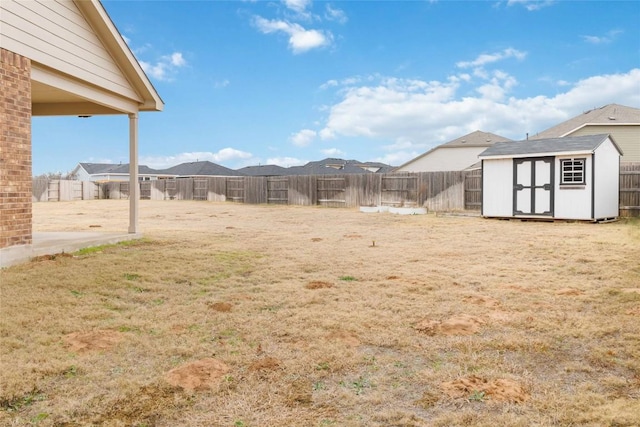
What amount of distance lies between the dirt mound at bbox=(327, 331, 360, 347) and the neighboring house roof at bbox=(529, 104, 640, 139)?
25.4 metres

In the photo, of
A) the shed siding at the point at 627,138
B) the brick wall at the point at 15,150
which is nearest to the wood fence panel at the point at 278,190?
the shed siding at the point at 627,138

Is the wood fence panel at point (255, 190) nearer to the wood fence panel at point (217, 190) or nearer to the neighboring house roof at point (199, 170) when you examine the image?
the wood fence panel at point (217, 190)

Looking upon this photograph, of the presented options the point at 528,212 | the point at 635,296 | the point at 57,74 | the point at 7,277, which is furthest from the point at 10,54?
the point at 528,212

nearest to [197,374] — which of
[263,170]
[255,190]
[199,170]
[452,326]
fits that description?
[452,326]

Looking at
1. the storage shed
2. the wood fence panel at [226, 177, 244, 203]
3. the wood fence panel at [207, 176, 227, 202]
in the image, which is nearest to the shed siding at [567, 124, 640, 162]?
the storage shed

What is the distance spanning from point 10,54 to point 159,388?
18.0 feet

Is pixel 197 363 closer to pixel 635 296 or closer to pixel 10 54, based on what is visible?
pixel 635 296

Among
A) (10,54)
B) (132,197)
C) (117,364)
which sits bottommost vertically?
(117,364)

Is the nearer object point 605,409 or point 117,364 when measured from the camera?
point 605,409

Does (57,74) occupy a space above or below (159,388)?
above

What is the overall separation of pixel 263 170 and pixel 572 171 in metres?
41.7

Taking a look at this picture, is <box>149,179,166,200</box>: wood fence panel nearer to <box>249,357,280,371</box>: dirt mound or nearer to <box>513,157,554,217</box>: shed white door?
<box>513,157,554,217</box>: shed white door

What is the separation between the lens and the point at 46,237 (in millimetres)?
8297

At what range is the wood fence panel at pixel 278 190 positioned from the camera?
2489 cm
